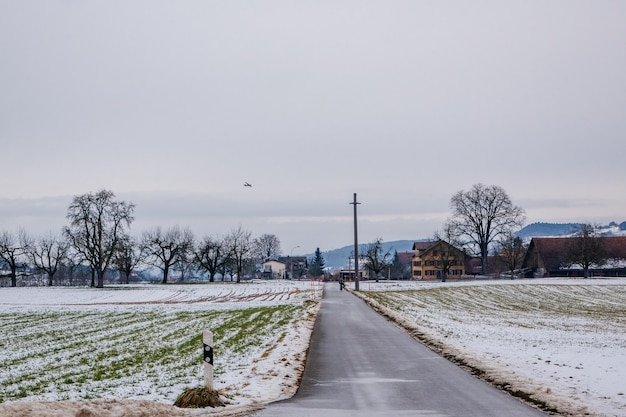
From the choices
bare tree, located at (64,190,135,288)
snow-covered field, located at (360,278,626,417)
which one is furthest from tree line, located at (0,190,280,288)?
snow-covered field, located at (360,278,626,417)

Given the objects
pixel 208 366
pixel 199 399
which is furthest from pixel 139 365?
pixel 199 399

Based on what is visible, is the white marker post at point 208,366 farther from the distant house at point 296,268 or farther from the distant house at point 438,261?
the distant house at point 296,268

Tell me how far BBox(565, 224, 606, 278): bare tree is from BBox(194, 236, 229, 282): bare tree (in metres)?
58.7

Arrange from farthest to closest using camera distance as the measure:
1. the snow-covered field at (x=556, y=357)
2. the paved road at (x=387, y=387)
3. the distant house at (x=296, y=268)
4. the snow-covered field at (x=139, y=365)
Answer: the distant house at (x=296, y=268)
the snow-covered field at (x=556, y=357)
the snow-covered field at (x=139, y=365)
the paved road at (x=387, y=387)

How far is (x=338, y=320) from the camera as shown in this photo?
28.6 metres

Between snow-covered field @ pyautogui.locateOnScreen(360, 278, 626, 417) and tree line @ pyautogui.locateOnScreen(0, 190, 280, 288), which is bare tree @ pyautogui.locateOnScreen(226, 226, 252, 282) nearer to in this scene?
tree line @ pyautogui.locateOnScreen(0, 190, 280, 288)

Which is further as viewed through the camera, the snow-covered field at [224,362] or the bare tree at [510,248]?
the bare tree at [510,248]

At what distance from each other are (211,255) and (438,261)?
46364mm

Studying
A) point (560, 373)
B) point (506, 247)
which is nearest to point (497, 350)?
point (560, 373)

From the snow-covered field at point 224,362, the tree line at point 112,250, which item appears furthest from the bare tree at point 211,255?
the snow-covered field at point 224,362

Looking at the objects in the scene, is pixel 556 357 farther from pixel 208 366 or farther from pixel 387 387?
pixel 208 366

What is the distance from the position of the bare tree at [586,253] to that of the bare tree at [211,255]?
58744mm

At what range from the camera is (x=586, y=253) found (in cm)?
9344

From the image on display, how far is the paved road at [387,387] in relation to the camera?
9.73m
